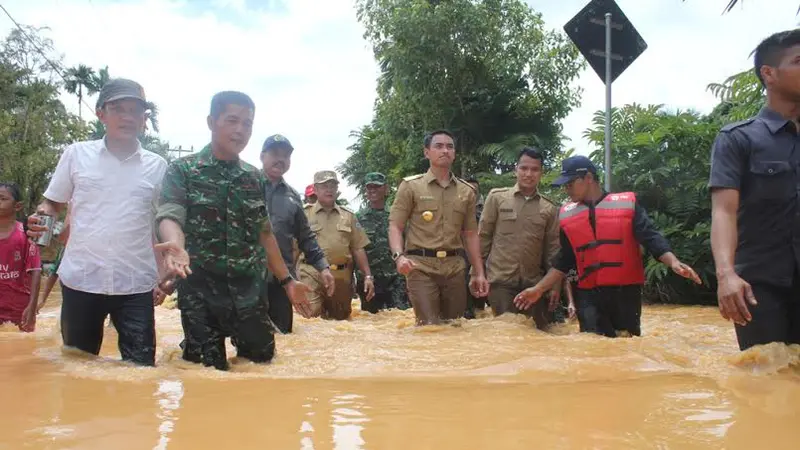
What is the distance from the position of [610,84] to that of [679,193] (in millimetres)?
3968

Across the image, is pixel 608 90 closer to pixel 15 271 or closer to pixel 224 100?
pixel 224 100

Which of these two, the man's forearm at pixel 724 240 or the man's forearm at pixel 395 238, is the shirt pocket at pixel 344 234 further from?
the man's forearm at pixel 724 240

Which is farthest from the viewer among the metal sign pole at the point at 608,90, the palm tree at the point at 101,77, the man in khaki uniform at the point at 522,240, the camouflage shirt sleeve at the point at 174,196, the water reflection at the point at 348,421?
the palm tree at the point at 101,77

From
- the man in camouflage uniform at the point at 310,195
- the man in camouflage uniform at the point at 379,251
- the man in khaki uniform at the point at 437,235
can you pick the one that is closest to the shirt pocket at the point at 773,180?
the man in khaki uniform at the point at 437,235

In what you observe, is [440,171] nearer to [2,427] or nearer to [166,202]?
[166,202]

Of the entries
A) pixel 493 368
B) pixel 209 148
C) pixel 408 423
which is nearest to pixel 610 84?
pixel 493 368

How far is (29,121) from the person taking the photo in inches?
969

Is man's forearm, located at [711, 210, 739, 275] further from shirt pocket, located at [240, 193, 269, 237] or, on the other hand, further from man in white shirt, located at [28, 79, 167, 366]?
man in white shirt, located at [28, 79, 167, 366]

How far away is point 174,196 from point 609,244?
3186 millimetres

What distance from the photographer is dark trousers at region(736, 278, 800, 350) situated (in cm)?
305

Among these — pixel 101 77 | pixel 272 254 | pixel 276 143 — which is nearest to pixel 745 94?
pixel 276 143

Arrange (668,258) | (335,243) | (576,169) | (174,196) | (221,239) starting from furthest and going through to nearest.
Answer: (335,243) → (576,169) → (668,258) → (221,239) → (174,196)

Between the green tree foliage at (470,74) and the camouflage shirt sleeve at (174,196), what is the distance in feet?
49.3

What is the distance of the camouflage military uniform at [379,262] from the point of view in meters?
9.46
